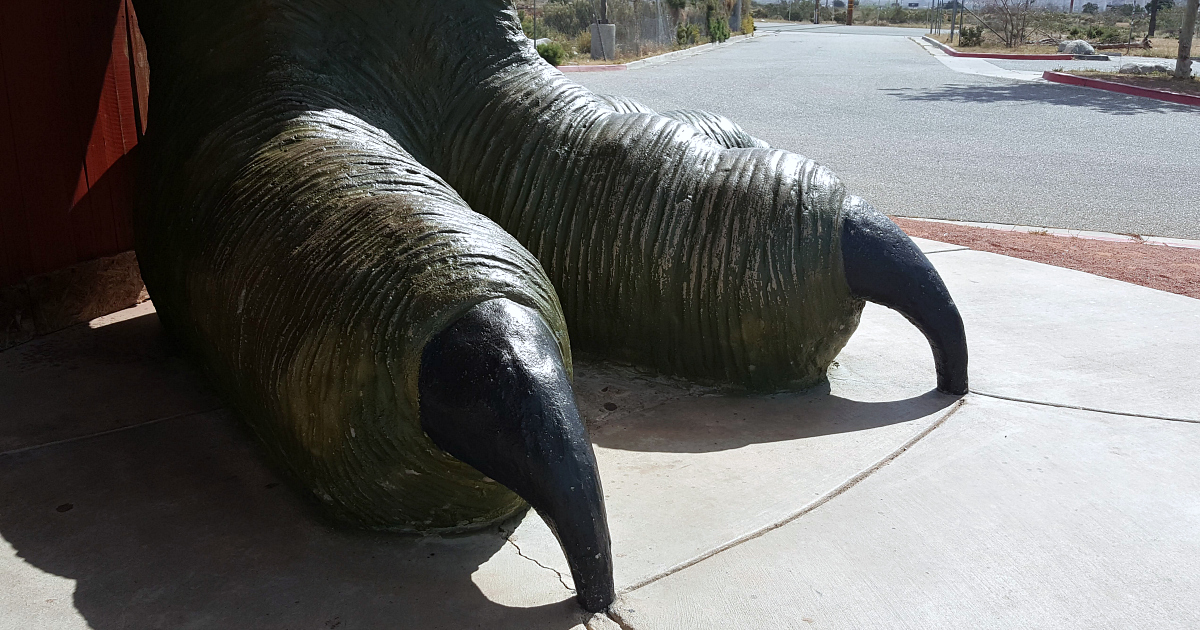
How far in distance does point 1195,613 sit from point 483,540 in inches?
75.9

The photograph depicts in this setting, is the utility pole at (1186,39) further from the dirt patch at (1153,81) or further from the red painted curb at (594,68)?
the red painted curb at (594,68)

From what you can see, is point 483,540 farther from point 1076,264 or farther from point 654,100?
point 654,100

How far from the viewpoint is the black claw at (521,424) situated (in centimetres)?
240

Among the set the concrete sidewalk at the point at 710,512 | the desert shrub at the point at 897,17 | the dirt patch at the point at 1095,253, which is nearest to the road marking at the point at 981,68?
the dirt patch at the point at 1095,253

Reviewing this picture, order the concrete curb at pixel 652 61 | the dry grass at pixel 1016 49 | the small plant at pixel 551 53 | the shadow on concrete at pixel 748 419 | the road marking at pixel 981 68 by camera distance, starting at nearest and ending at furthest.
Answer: the shadow on concrete at pixel 748 419, the road marking at pixel 981 68, the small plant at pixel 551 53, the concrete curb at pixel 652 61, the dry grass at pixel 1016 49

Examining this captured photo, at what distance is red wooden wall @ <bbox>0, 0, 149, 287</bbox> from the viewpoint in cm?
437

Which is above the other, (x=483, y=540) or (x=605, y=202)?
(x=605, y=202)

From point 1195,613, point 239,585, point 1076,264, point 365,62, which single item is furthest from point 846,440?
point 1076,264

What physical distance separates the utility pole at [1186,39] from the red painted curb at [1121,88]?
4.29ft

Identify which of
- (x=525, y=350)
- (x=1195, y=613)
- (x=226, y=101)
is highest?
(x=226, y=101)

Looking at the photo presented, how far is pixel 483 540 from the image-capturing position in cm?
292

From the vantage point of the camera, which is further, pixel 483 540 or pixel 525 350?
pixel 483 540

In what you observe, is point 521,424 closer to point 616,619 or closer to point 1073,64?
point 616,619

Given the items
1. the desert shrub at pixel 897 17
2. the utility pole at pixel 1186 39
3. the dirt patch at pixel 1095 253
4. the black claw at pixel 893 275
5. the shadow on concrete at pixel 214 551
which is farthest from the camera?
the desert shrub at pixel 897 17
